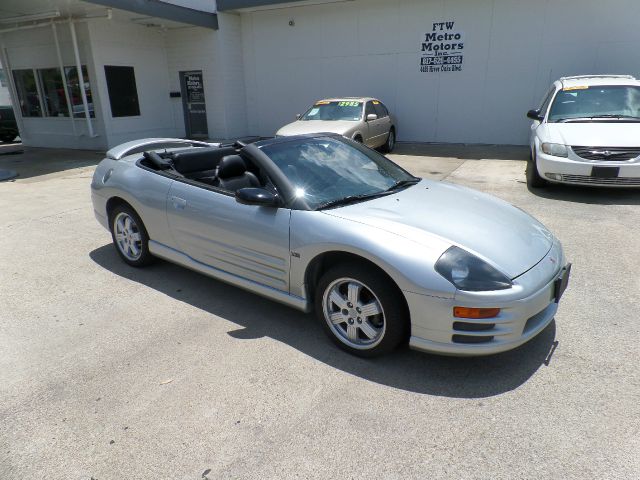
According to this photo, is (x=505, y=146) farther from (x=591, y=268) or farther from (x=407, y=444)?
(x=407, y=444)

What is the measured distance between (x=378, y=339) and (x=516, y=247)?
1.06 metres

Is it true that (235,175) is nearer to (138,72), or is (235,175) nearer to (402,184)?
(402,184)

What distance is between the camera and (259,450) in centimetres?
225

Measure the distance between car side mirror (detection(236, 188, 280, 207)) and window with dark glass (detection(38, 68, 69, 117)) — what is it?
13.5 meters

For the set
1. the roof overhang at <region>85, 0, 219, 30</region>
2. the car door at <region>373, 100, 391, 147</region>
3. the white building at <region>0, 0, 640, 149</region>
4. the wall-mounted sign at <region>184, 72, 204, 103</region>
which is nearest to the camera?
the roof overhang at <region>85, 0, 219, 30</region>

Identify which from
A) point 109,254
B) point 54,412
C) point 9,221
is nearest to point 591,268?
point 54,412

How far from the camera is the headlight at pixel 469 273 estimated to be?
2.52 meters

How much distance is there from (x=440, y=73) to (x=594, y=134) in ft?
23.2

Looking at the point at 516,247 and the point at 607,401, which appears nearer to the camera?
the point at 607,401

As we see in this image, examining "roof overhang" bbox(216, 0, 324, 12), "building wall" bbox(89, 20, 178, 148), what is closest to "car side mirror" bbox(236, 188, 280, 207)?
"building wall" bbox(89, 20, 178, 148)

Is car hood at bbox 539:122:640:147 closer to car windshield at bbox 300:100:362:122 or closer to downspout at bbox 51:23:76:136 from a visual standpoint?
car windshield at bbox 300:100:362:122

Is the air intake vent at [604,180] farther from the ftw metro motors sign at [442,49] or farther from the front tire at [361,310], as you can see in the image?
the ftw metro motors sign at [442,49]

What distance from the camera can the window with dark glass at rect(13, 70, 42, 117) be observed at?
1447 cm

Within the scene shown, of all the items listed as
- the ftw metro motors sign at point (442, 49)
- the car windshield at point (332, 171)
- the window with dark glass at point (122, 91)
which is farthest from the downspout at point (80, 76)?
the car windshield at point (332, 171)
